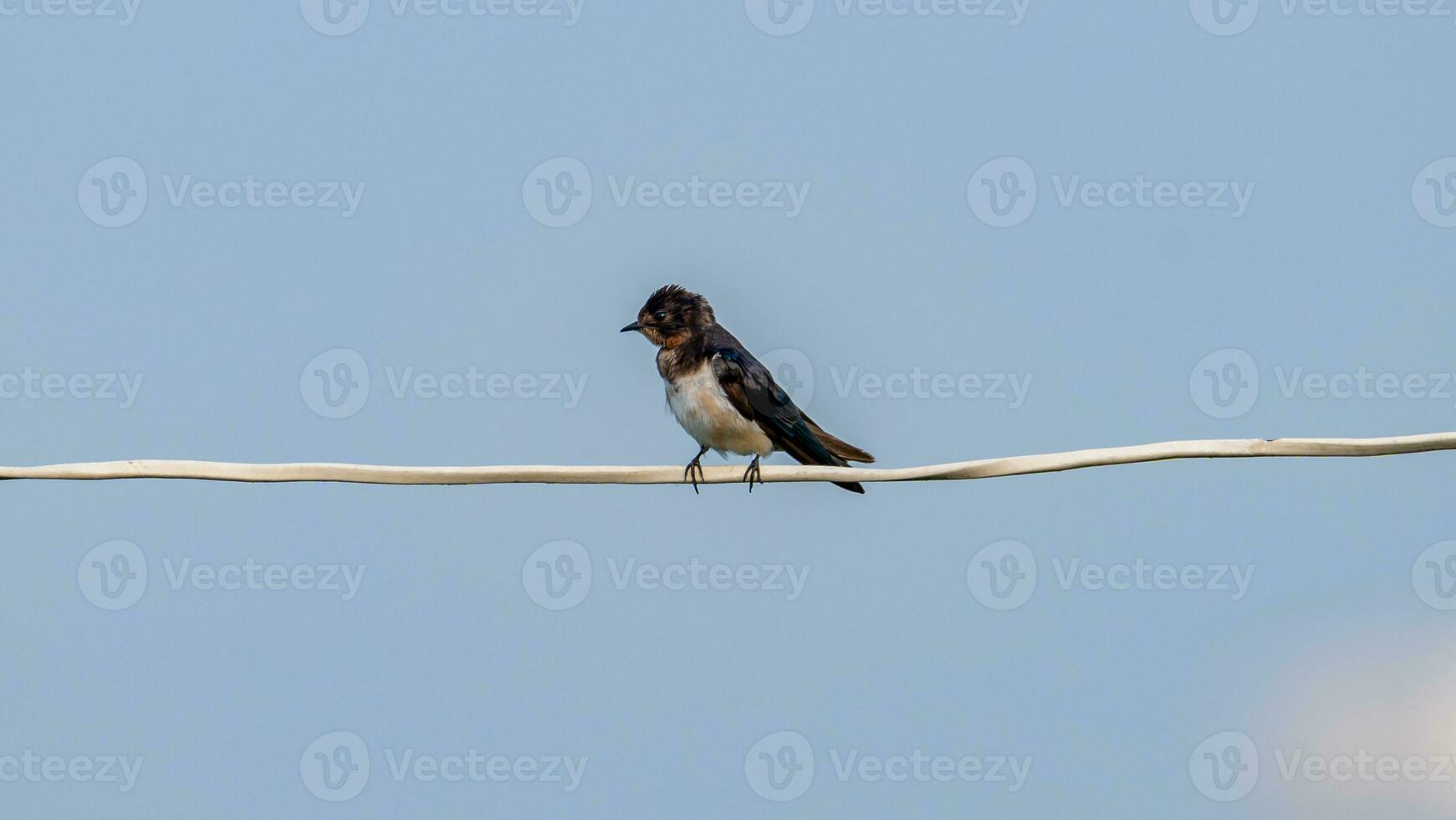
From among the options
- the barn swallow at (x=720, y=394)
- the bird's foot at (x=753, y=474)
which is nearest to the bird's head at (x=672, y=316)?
the barn swallow at (x=720, y=394)

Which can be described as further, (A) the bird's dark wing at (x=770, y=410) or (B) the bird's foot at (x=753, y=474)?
(A) the bird's dark wing at (x=770, y=410)

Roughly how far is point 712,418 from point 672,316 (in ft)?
2.55

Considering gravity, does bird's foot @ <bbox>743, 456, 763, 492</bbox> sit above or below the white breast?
below

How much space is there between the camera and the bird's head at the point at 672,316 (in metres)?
10.6

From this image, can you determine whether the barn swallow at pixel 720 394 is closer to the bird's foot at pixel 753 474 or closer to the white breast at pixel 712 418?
the white breast at pixel 712 418

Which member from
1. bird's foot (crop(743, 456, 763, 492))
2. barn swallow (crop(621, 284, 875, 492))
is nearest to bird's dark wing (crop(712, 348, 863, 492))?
barn swallow (crop(621, 284, 875, 492))

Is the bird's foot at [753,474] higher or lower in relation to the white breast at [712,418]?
lower

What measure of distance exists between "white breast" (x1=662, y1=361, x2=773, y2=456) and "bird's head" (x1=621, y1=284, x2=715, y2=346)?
1.04 feet

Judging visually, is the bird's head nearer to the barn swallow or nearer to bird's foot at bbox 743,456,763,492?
the barn swallow

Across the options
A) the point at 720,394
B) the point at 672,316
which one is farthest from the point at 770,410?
the point at 672,316

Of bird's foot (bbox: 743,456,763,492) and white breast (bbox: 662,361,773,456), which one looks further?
white breast (bbox: 662,361,773,456)

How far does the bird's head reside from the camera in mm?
10555

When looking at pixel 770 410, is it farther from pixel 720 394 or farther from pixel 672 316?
pixel 672 316

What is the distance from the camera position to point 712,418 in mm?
10172
